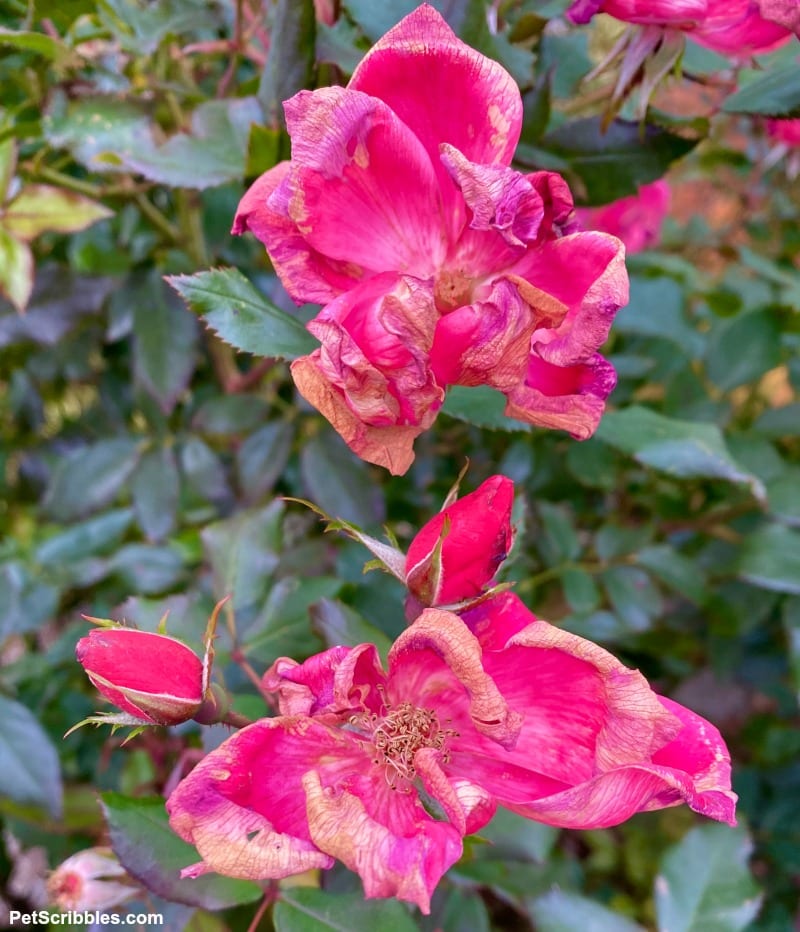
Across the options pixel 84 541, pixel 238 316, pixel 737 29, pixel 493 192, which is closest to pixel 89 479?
pixel 84 541

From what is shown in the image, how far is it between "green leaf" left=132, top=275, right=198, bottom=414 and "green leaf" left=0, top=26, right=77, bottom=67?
320mm

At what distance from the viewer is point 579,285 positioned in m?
0.54

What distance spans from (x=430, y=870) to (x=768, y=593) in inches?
37.4

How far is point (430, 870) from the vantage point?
1.43ft

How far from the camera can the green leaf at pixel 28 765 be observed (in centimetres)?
92

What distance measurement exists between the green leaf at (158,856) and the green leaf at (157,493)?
491 mm

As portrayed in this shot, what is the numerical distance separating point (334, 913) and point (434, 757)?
25cm

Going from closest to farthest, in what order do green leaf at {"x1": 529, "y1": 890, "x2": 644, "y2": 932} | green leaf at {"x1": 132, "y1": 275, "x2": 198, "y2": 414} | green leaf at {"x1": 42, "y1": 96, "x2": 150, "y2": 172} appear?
green leaf at {"x1": 42, "y1": 96, "x2": 150, "y2": 172} < green leaf at {"x1": 529, "y1": 890, "x2": 644, "y2": 932} < green leaf at {"x1": 132, "y1": 275, "x2": 198, "y2": 414}

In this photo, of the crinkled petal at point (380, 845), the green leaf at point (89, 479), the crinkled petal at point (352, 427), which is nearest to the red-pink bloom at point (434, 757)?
the crinkled petal at point (380, 845)

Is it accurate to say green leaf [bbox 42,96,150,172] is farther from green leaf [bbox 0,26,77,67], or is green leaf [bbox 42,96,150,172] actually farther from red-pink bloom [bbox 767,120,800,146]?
red-pink bloom [bbox 767,120,800,146]

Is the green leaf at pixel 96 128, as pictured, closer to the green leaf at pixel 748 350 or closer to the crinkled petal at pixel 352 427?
the crinkled petal at pixel 352 427

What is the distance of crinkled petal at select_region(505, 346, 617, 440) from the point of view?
1.71 feet

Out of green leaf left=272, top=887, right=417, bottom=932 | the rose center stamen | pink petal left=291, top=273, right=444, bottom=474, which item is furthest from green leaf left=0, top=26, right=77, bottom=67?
green leaf left=272, top=887, right=417, bottom=932

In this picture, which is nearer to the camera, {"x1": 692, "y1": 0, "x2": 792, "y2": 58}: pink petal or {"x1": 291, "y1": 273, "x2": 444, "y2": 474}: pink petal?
{"x1": 291, "y1": 273, "x2": 444, "y2": 474}: pink petal
